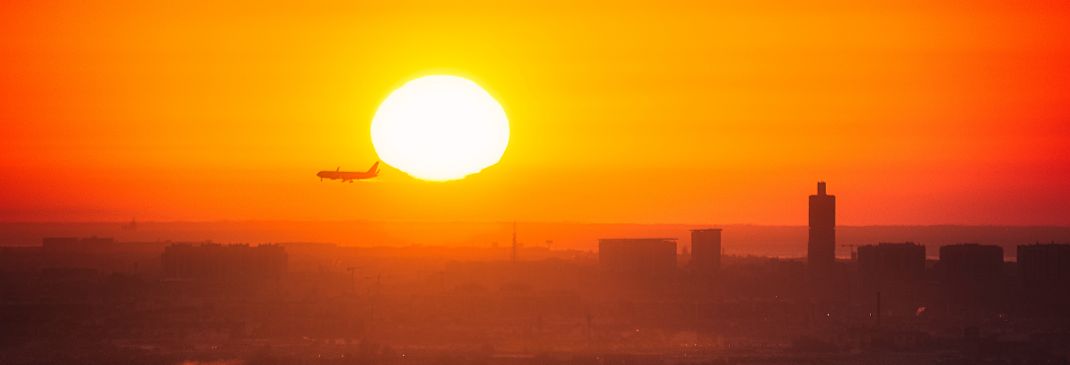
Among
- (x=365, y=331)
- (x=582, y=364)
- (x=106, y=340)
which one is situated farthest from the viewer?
(x=365, y=331)

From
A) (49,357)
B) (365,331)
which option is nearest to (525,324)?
(365,331)

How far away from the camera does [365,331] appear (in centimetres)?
16912

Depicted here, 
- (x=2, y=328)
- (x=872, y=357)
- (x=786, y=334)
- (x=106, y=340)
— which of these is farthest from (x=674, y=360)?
(x=2, y=328)

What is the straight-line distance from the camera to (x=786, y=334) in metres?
172

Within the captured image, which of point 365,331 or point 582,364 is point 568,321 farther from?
point 582,364

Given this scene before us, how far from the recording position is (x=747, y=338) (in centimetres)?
16588

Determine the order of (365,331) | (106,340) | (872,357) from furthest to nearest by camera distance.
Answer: (365,331)
(106,340)
(872,357)

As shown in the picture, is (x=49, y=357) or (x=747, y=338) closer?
(x=49, y=357)

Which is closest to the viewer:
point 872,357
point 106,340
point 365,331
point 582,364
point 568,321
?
point 582,364

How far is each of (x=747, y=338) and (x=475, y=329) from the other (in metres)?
31.5

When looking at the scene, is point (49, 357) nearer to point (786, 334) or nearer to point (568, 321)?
point (568, 321)

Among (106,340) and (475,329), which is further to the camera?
(475,329)

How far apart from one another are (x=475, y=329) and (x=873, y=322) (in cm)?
5201

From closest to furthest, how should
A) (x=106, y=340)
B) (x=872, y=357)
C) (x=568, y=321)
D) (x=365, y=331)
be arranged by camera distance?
(x=872, y=357) → (x=106, y=340) → (x=365, y=331) → (x=568, y=321)
